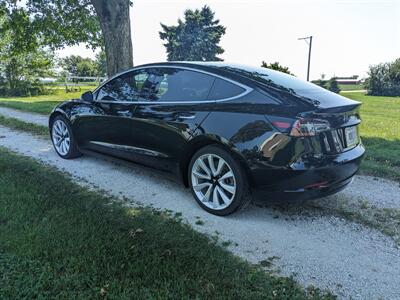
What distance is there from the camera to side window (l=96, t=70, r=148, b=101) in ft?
14.6

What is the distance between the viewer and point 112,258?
8.78 ft

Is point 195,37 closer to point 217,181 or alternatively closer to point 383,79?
point 383,79

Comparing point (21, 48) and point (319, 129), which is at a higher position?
point (21, 48)

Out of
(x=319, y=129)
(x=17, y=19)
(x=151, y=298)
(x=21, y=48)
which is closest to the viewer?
(x=151, y=298)

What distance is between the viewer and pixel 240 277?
8.27 ft

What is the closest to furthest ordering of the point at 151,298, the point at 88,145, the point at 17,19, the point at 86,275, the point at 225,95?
the point at 151,298, the point at 86,275, the point at 225,95, the point at 88,145, the point at 17,19

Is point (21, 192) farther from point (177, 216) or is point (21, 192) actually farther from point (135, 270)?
point (135, 270)

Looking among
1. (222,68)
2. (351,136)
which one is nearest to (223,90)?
(222,68)

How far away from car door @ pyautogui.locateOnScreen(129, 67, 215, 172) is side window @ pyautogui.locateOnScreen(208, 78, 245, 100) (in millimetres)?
63

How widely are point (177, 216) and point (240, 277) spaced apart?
121cm

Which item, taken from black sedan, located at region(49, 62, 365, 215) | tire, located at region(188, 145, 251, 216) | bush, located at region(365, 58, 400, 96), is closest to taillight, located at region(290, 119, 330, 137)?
black sedan, located at region(49, 62, 365, 215)

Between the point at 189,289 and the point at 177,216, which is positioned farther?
the point at 177,216

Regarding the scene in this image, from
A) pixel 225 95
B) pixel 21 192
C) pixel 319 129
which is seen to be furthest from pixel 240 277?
pixel 21 192

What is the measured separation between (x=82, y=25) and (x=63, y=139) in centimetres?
839
